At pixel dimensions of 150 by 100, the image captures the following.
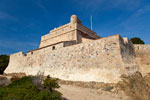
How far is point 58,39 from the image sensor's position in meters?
22.4

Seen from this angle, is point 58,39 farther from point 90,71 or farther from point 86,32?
point 90,71

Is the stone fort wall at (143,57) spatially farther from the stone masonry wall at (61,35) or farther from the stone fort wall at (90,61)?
the stone masonry wall at (61,35)

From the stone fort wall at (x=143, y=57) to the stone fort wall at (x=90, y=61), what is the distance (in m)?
1.42

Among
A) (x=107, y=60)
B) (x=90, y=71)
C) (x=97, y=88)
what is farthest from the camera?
(x=90, y=71)

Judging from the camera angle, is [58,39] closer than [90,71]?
No

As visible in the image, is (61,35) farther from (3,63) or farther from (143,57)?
(3,63)

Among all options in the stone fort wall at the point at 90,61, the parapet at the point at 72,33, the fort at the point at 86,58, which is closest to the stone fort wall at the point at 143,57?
the fort at the point at 86,58

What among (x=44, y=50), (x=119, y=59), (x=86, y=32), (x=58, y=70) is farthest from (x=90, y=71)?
(x=86, y=32)

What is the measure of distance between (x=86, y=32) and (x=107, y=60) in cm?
1255

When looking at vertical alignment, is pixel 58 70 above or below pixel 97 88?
above

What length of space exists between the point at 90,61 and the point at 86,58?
2.42ft

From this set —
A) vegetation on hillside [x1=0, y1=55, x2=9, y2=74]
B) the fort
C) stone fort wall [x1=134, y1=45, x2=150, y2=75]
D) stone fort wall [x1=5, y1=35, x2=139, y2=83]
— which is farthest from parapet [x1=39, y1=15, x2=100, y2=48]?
vegetation on hillside [x1=0, y1=55, x2=9, y2=74]

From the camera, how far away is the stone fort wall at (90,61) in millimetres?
9961

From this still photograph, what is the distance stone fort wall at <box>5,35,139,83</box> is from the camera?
996 centimetres
